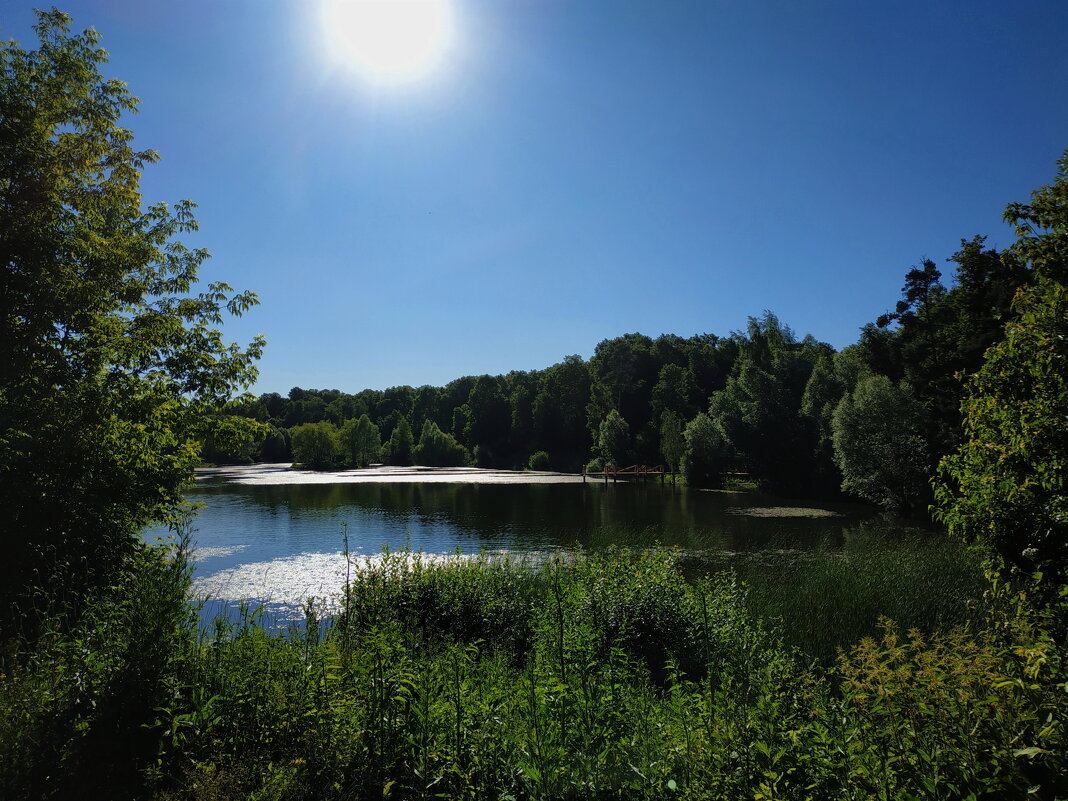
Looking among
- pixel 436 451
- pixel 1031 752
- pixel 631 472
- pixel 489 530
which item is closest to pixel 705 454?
pixel 631 472

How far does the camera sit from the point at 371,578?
9898mm

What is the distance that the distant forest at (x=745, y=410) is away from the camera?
26703 mm

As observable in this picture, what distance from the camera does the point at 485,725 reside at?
3297mm

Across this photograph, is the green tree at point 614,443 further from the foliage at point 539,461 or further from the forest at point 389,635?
the forest at point 389,635

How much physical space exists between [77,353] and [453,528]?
19618 millimetres

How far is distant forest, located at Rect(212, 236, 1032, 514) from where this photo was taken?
2670 cm

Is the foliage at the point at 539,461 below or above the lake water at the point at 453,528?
above

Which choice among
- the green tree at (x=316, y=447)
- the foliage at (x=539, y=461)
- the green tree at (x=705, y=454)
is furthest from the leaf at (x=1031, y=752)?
the green tree at (x=316, y=447)

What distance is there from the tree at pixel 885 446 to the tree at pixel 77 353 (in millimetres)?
32017

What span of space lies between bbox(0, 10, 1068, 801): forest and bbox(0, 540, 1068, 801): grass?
0.02 meters

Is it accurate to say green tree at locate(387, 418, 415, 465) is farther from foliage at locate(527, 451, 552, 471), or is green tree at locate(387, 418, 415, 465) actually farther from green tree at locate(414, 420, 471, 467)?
foliage at locate(527, 451, 552, 471)

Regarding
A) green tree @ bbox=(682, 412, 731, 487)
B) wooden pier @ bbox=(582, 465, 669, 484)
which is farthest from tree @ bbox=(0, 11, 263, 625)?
wooden pier @ bbox=(582, 465, 669, 484)

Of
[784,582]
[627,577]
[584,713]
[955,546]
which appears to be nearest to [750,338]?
[955,546]

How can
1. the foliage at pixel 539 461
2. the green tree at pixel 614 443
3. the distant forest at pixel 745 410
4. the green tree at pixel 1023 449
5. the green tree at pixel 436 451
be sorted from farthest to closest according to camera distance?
the green tree at pixel 436 451, the foliage at pixel 539 461, the green tree at pixel 614 443, the distant forest at pixel 745 410, the green tree at pixel 1023 449
